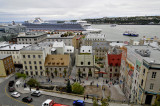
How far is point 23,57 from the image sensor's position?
152ft

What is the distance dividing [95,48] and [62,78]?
3382cm

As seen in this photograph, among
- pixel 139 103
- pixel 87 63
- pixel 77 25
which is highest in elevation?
pixel 77 25

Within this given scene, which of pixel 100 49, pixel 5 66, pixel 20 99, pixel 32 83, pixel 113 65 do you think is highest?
pixel 100 49

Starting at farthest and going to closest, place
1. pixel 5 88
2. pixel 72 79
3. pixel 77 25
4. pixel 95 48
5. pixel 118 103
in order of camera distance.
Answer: pixel 77 25, pixel 95 48, pixel 72 79, pixel 5 88, pixel 118 103

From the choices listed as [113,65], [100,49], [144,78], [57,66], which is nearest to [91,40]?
[100,49]

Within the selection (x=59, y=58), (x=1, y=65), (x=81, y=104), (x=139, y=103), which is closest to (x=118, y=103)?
(x=139, y=103)

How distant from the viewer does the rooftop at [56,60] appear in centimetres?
4647

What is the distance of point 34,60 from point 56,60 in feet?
27.8

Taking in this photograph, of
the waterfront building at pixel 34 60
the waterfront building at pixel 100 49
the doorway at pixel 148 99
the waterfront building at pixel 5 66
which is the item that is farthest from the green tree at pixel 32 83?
the waterfront building at pixel 100 49

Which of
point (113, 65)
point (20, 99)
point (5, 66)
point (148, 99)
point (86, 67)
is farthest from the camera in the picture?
point (5, 66)

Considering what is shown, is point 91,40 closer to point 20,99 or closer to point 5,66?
point 5,66

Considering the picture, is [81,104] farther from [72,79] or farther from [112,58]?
[112,58]

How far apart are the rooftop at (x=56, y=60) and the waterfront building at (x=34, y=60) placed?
2.12 m

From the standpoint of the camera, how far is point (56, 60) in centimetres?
4728
